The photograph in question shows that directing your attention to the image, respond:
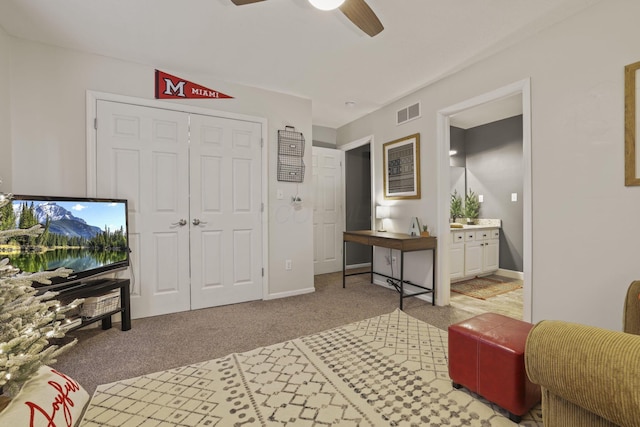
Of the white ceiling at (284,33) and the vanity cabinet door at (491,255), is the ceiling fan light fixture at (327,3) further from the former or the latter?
the vanity cabinet door at (491,255)

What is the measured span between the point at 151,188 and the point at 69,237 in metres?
0.82

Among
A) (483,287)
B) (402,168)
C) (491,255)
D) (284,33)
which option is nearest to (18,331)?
(284,33)

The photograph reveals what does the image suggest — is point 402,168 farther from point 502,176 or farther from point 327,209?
point 502,176

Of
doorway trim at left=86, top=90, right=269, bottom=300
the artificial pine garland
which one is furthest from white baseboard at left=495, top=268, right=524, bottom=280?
the artificial pine garland

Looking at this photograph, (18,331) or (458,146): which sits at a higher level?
(458,146)

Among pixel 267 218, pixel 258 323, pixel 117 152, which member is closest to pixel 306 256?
pixel 267 218

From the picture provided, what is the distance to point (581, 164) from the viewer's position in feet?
6.82

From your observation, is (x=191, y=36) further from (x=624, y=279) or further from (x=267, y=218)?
(x=624, y=279)

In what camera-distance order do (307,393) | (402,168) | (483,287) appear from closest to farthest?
(307,393) → (402,168) → (483,287)

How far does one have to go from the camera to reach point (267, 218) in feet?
11.4

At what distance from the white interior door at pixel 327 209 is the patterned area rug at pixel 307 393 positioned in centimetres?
260

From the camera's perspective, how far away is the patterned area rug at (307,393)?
1.46 m

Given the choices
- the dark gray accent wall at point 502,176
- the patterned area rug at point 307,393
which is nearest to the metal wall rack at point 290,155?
the patterned area rug at point 307,393

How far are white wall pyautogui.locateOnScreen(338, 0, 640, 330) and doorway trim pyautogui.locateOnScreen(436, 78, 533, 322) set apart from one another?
1.6 inches
